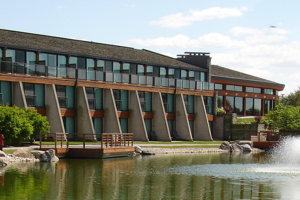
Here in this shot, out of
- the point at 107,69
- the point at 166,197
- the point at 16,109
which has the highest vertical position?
the point at 107,69

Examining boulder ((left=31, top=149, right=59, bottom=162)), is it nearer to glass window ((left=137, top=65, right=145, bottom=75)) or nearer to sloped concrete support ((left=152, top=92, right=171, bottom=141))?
sloped concrete support ((left=152, top=92, right=171, bottom=141))

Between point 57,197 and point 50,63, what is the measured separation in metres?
37.9

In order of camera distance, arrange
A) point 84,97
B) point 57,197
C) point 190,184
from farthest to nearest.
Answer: point 84,97, point 190,184, point 57,197

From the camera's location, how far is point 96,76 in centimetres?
6450

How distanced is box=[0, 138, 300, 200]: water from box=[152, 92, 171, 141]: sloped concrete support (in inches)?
1016

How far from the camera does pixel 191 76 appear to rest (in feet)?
269

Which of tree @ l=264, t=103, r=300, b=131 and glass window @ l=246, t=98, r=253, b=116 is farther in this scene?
glass window @ l=246, t=98, r=253, b=116

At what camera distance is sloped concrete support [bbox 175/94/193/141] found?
73812 mm

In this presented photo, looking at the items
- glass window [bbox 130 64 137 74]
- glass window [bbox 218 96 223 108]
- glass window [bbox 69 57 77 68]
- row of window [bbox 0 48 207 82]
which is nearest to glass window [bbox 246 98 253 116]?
glass window [bbox 218 96 223 108]

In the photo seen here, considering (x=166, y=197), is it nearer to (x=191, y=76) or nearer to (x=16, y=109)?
(x=16, y=109)

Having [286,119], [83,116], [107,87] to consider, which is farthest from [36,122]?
[286,119]

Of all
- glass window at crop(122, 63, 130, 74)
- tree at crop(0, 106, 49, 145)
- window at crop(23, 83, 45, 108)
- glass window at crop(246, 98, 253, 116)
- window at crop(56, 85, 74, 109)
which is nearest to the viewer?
tree at crop(0, 106, 49, 145)

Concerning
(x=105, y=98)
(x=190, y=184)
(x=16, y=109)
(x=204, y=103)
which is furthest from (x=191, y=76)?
(x=190, y=184)

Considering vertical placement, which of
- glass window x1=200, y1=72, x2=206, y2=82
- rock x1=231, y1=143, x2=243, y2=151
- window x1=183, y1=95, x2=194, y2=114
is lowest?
rock x1=231, y1=143, x2=243, y2=151
